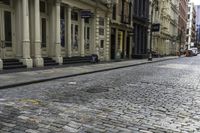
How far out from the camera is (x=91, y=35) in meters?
29.0

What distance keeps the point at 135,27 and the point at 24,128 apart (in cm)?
4012

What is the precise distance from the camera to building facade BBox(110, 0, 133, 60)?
114ft

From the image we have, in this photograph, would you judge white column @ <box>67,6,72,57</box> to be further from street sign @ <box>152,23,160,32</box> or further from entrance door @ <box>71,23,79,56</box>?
street sign @ <box>152,23,160,32</box>

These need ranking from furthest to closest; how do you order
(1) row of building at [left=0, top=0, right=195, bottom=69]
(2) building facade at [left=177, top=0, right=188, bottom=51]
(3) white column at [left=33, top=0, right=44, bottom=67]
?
(2) building facade at [left=177, top=0, right=188, bottom=51]
(3) white column at [left=33, top=0, right=44, bottom=67]
(1) row of building at [left=0, top=0, right=195, bottom=69]

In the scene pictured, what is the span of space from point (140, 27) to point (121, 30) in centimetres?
1050

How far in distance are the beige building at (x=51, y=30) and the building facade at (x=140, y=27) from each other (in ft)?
43.0

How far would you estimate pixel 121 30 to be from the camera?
123 ft

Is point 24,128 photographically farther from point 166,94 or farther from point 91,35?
point 91,35

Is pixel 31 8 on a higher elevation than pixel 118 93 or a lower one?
higher

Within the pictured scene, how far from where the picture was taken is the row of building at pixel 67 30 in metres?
18.3

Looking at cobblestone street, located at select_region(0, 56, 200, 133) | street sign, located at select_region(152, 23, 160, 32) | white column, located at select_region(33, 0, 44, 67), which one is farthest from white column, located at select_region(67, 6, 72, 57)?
street sign, located at select_region(152, 23, 160, 32)

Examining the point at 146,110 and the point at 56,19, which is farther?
the point at 56,19

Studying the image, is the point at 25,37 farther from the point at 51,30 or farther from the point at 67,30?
the point at 67,30

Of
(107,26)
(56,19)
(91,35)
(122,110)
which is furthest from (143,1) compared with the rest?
(122,110)
